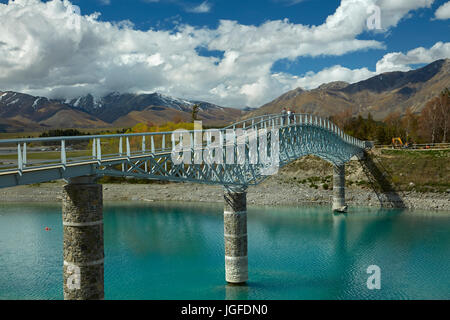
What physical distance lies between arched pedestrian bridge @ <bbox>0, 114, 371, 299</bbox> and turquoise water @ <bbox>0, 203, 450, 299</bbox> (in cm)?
402

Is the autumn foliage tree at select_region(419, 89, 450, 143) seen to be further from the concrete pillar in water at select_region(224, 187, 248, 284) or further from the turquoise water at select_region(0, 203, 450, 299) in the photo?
the concrete pillar in water at select_region(224, 187, 248, 284)

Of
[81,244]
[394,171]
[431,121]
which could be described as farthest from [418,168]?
[81,244]

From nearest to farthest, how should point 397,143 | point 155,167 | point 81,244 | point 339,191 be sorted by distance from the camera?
point 81,244 < point 155,167 < point 339,191 < point 397,143

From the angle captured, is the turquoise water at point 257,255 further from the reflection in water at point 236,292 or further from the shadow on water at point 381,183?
the shadow on water at point 381,183

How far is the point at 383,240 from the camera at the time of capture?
44.7 metres

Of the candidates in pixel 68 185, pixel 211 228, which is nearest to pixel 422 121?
pixel 211 228

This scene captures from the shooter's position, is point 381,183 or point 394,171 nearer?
point 381,183

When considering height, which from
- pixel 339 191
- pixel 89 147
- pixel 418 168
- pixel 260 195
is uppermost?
pixel 89 147

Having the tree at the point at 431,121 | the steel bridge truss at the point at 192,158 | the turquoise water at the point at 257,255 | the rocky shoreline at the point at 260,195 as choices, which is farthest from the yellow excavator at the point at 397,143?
the steel bridge truss at the point at 192,158

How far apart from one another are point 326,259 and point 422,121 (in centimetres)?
8568

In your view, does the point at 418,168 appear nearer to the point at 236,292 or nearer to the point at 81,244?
the point at 236,292

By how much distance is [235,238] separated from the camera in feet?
100

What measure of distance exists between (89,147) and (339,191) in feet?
154

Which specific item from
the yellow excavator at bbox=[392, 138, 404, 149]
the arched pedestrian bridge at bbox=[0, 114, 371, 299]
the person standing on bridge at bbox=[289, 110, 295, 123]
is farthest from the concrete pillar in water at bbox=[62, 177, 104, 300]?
the yellow excavator at bbox=[392, 138, 404, 149]
